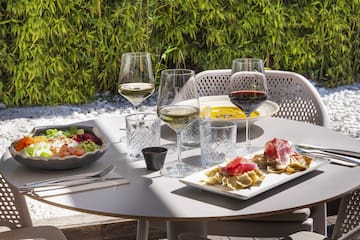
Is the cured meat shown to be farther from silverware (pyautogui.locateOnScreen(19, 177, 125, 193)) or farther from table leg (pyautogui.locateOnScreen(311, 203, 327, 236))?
table leg (pyautogui.locateOnScreen(311, 203, 327, 236))

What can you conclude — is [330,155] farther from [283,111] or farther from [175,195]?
[283,111]

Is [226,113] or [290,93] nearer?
[226,113]

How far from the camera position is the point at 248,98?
172 centimetres

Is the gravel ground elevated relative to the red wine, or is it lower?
lower

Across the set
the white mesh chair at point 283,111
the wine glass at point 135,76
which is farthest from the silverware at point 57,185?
the white mesh chair at point 283,111

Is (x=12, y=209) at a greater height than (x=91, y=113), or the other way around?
(x=12, y=209)

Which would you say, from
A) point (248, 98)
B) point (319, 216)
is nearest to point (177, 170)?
point (248, 98)

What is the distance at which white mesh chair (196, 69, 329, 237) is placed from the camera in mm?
2033

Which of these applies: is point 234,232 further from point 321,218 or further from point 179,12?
point 179,12

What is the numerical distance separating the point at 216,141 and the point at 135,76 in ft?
1.08

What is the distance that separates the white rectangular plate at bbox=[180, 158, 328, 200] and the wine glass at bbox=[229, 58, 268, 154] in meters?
0.23

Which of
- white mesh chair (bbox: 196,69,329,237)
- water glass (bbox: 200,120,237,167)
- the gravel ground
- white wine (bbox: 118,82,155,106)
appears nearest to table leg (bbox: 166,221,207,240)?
white mesh chair (bbox: 196,69,329,237)

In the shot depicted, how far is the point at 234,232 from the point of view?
202cm

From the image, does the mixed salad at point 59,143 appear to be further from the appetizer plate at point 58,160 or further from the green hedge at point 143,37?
the green hedge at point 143,37
